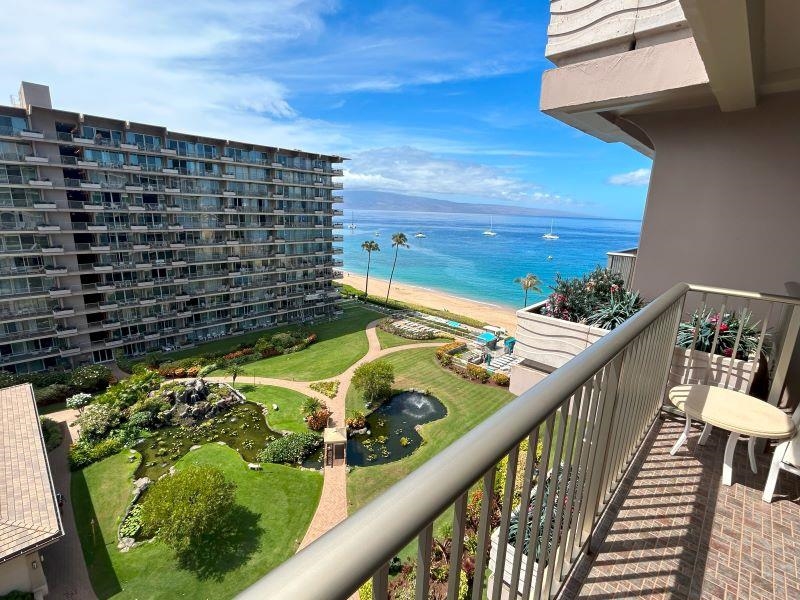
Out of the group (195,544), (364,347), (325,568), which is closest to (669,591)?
(325,568)

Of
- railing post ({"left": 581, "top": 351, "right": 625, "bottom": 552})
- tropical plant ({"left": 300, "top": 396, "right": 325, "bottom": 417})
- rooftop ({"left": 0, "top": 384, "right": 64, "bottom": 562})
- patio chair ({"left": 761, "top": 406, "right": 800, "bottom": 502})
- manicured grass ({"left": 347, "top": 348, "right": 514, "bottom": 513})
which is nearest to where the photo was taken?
railing post ({"left": 581, "top": 351, "right": 625, "bottom": 552})

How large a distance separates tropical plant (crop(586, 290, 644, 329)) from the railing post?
3825 millimetres

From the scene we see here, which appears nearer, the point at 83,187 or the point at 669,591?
the point at 669,591

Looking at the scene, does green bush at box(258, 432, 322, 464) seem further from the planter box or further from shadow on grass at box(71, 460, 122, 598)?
the planter box

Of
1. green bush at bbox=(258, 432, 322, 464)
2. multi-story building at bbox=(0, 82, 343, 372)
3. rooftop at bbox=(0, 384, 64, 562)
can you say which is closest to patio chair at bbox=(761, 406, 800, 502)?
rooftop at bbox=(0, 384, 64, 562)

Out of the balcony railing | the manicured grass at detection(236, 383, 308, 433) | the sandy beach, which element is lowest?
the sandy beach

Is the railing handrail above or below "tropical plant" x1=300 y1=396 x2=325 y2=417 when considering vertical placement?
above

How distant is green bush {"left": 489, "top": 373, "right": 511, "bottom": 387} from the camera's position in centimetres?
2191

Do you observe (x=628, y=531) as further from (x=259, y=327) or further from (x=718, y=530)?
(x=259, y=327)

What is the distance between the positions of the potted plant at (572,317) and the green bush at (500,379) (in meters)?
15.6

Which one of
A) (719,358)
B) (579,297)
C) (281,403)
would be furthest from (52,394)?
(719,358)

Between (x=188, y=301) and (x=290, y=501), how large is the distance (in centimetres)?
1938

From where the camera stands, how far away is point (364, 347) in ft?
90.8

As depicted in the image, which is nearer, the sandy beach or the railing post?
the railing post
